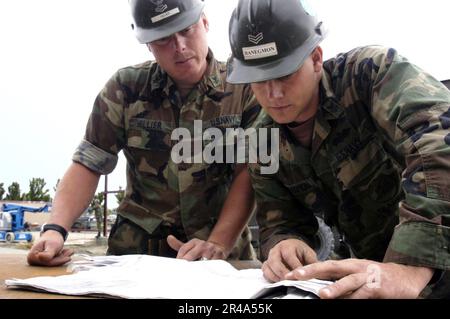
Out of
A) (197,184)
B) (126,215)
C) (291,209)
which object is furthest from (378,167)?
(126,215)

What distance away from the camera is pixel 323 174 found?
1928mm

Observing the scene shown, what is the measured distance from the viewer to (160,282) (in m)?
1.32

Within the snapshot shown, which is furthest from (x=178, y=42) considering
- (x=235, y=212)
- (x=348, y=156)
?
(x=348, y=156)

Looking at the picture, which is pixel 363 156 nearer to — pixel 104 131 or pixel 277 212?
pixel 277 212

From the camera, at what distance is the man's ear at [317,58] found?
70.7 inches

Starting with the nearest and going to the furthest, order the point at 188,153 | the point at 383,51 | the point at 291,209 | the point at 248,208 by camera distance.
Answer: the point at 383,51 < the point at 291,209 < the point at 248,208 < the point at 188,153

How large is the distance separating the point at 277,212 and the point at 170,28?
0.92m

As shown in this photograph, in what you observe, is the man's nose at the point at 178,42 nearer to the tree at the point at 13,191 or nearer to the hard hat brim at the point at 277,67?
the hard hat brim at the point at 277,67

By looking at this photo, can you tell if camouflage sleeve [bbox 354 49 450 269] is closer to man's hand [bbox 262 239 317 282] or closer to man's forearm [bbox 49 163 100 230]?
man's hand [bbox 262 239 317 282]

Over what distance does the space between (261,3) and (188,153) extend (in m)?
0.89

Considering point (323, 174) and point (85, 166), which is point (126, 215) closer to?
point (85, 166)

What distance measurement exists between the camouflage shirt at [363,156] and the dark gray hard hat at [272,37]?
0.20 metres

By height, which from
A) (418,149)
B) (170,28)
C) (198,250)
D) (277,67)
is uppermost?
(170,28)

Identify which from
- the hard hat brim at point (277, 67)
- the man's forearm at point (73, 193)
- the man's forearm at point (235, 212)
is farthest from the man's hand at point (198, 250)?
the hard hat brim at point (277, 67)
